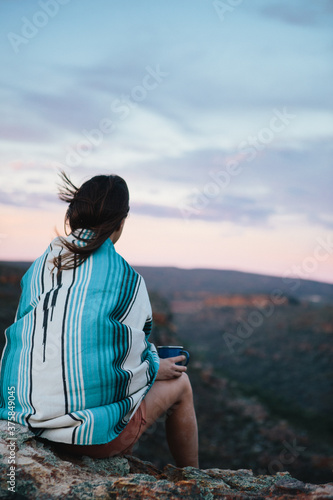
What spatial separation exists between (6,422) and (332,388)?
981 centimetres

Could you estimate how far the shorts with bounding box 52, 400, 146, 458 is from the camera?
200cm

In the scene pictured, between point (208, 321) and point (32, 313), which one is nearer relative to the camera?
point (32, 313)

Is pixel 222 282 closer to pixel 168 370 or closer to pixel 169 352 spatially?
pixel 169 352

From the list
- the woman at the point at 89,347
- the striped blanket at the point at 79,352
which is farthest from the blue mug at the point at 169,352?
the striped blanket at the point at 79,352

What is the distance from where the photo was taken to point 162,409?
2275 mm

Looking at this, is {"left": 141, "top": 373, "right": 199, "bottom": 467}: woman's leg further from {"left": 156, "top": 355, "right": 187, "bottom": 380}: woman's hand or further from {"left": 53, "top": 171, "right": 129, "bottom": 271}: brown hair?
{"left": 53, "top": 171, "right": 129, "bottom": 271}: brown hair

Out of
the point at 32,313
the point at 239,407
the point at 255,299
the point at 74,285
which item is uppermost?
the point at 74,285

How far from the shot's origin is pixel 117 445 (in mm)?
2100

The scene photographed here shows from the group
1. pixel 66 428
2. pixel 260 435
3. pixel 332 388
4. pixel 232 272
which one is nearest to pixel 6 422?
pixel 66 428

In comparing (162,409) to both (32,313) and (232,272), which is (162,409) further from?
(232,272)

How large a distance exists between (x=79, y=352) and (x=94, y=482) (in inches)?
20.5

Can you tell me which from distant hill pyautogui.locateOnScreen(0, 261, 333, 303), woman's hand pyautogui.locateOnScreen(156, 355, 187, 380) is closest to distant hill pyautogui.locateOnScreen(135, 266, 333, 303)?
distant hill pyautogui.locateOnScreen(0, 261, 333, 303)

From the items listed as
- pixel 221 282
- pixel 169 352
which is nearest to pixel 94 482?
pixel 169 352

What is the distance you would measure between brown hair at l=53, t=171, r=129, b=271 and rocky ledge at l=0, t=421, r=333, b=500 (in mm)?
818
